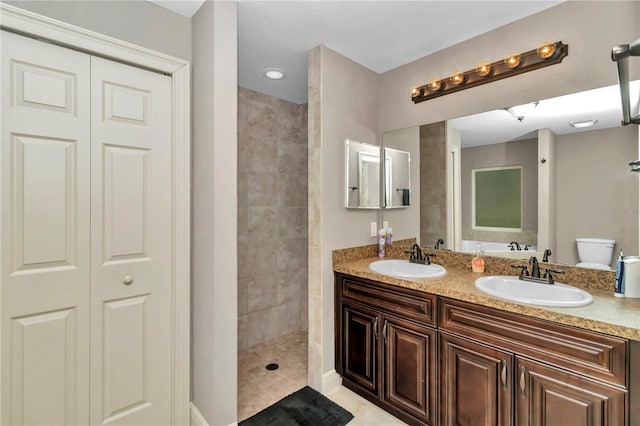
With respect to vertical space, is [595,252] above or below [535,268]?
above

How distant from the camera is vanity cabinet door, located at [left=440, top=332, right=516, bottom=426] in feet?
4.84

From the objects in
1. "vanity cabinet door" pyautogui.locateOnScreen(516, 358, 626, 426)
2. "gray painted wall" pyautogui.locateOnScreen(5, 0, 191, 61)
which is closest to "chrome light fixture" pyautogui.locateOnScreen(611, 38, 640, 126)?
"vanity cabinet door" pyautogui.locateOnScreen(516, 358, 626, 426)

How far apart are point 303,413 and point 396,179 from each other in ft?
6.25

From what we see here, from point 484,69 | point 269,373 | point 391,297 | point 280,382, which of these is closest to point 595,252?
point 391,297

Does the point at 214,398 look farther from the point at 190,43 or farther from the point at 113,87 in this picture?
the point at 190,43

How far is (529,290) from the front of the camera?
5.74ft

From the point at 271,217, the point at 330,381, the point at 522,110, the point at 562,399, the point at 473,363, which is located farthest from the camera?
the point at 271,217

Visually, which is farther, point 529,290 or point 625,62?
point 529,290

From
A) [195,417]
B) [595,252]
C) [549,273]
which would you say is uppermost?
[595,252]

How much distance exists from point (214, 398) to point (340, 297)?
40.5 inches

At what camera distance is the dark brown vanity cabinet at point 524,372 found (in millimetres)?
1227

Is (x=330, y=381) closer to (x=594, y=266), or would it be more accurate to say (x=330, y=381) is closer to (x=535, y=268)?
(x=535, y=268)

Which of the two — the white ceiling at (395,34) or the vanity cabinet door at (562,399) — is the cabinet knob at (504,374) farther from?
the white ceiling at (395,34)

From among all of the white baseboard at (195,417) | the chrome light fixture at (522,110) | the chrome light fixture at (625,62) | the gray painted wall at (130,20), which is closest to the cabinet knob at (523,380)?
the chrome light fixture at (625,62)
